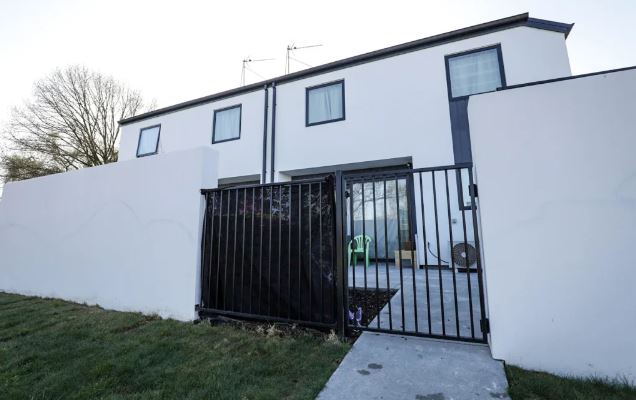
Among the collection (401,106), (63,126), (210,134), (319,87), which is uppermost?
(63,126)

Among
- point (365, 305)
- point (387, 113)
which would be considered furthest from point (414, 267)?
point (387, 113)

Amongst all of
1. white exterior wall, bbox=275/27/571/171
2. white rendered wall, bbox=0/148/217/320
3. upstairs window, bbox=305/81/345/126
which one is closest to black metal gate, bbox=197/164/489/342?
white rendered wall, bbox=0/148/217/320

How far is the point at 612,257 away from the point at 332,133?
6001mm

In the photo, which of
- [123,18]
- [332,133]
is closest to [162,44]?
[123,18]

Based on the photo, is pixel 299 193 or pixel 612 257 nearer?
pixel 612 257

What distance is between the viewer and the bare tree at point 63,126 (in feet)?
42.4

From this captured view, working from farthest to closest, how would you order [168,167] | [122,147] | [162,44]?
[122,147]
[162,44]
[168,167]

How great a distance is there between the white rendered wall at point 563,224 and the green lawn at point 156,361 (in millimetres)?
1402

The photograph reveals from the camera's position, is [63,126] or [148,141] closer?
[148,141]

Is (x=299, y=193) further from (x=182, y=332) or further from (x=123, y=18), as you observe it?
(x=123, y=18)

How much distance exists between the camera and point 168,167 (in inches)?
143

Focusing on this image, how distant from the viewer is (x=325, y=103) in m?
7.56

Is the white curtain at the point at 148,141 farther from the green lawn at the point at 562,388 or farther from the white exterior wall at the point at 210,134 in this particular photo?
the green lawn at the point at 562,388

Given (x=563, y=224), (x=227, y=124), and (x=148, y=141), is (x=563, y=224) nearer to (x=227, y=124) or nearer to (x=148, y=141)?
(x=227, y=124)
